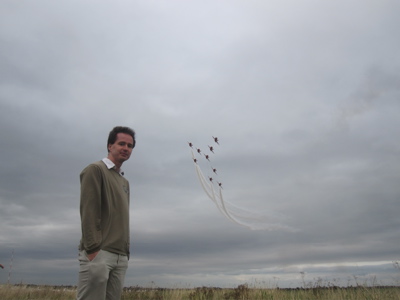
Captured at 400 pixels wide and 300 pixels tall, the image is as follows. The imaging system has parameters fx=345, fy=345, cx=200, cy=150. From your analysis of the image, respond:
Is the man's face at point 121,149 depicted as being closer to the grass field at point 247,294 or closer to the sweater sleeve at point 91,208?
the sweater sleeve at point 91,208

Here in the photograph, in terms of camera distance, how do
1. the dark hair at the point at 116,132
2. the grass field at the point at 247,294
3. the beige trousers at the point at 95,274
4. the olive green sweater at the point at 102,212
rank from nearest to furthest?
the beige trousers at the point at 95,274 < the olive green sweater at the point at 102,212 < the dark hair at the point at 116,132 < the grass field at the point at 247,294

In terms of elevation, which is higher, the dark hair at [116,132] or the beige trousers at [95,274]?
the dark hair at [116,132]

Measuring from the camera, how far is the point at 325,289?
1689cm

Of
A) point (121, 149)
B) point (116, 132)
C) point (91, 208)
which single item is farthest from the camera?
point (116, 132)

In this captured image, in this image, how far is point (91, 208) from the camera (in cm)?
492

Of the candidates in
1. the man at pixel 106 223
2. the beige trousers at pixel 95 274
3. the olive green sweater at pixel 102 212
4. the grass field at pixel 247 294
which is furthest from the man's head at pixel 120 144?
the grass field at pixel 247 294

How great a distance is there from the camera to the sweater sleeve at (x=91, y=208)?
474cm

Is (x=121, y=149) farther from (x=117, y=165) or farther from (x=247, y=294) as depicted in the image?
(x=247, y=294)

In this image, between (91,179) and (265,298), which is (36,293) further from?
(91,179)

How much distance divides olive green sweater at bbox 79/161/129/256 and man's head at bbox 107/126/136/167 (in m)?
0.26

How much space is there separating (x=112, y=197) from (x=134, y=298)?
1907 cm

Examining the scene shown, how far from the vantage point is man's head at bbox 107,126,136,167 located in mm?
5773

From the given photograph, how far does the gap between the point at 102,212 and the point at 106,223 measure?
184mm

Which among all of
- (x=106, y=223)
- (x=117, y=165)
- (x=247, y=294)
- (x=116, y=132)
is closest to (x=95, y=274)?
(x=106, y=223)
